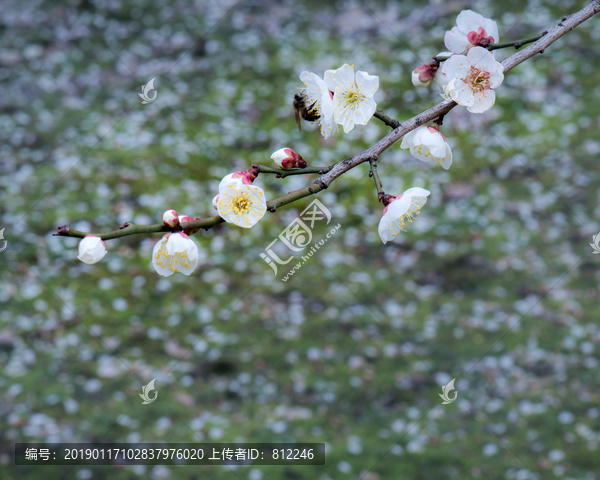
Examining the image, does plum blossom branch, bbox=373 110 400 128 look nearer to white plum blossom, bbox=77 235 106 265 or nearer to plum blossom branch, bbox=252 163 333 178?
plum blossom branch, bbox=252 163 333 178

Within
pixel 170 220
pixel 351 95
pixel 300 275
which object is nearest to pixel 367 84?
pixel 351 95

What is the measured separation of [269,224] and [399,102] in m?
2.28

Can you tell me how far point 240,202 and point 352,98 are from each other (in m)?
0.36

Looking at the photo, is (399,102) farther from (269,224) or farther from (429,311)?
(429,311)

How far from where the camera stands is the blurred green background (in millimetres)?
3393

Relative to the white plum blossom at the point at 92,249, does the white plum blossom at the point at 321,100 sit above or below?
above

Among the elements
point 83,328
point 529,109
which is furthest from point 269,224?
point 529,109

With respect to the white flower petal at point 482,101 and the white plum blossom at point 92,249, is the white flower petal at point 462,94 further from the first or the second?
the white plum blossom at point 92,249

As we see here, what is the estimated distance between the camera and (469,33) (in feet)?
4.34

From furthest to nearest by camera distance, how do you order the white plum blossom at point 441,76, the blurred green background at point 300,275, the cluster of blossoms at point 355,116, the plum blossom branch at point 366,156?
the blurred green background at point 300,275, the white plum blossom at point 441,76, the cluster of blossoms at point 355,116, the plum blossom branch at point 366,156

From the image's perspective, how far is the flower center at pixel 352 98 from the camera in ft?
4.04

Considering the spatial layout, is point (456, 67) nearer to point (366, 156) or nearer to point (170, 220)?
point (366, 156)

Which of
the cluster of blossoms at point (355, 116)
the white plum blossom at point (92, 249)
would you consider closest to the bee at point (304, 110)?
the cluster of blossoms at point (355, 116)

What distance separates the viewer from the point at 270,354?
3.91 meters
